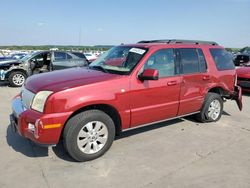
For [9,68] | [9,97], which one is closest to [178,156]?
[9,97]

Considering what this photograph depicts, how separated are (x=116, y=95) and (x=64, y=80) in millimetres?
819

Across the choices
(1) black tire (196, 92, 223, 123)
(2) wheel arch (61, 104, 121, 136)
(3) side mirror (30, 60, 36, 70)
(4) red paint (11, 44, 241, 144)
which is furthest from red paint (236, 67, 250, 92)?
(3) side mirror (30, 60, 36, 70)

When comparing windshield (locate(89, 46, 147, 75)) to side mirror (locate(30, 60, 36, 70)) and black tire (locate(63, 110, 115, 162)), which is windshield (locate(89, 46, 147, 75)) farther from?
side mirror (locate(30, 60, 36, 70))

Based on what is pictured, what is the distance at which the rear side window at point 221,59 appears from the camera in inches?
232

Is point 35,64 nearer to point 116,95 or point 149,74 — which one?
point 116,95

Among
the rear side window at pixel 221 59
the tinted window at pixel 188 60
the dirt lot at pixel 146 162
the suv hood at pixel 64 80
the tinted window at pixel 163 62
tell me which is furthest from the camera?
the rear side window at pixel 221 59

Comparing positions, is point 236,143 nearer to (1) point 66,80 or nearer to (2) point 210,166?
(2) point 210,166

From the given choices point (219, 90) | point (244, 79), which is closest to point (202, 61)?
point (219, 90)

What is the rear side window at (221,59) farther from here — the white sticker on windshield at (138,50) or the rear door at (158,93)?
the white sticker on windshield at (138,50)

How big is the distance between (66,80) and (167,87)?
1814 mm

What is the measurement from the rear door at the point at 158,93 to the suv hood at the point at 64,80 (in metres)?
0.54

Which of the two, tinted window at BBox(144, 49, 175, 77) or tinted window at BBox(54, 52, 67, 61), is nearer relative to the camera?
tinted window at BBox(144, 49, 175, 77)

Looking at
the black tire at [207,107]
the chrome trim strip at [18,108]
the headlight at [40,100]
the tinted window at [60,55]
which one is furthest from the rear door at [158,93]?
the tinted window at [60,55]

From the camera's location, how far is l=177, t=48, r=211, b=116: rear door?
5.11 metres
